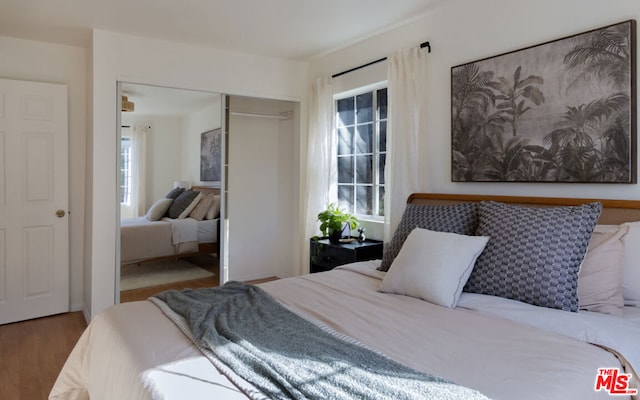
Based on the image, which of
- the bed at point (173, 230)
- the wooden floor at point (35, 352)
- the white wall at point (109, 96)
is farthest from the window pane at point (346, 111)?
the wooden floor at point (35, 352)

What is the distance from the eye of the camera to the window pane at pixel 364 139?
3.80 m

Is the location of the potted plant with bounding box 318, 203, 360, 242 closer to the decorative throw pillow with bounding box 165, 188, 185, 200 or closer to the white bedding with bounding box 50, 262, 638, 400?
the decorative throw pillow with bounding box 165, 188, 185, 200

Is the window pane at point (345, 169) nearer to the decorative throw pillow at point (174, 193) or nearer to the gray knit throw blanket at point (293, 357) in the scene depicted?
the decorative throw pillow at point (174, 193)

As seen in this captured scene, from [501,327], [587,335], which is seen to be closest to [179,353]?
[501,327]

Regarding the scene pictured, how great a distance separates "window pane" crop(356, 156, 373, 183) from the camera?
3799mm

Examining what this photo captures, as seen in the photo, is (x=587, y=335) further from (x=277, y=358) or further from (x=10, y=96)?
(x=10, y=96)

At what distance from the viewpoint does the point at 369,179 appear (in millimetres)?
3818

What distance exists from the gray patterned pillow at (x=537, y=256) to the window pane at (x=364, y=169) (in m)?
1.83

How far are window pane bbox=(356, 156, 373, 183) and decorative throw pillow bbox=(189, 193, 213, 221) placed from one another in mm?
1455

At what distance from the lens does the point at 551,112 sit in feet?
7.80

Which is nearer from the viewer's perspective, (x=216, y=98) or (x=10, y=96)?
(x=10, y=96)

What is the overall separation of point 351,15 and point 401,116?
0.86 m

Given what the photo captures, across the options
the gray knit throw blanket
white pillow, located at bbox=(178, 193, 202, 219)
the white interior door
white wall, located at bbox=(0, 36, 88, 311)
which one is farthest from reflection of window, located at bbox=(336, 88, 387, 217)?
the white interior door

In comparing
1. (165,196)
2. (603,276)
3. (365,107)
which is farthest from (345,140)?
(603,276)
